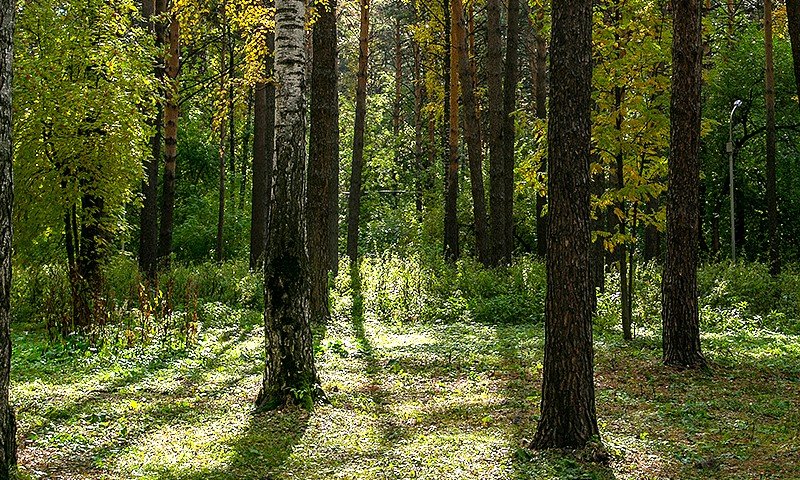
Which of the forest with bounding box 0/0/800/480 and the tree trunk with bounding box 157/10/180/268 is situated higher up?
the tree trunk with bounding box 157/10/180/268

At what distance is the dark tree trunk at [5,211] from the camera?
483 cm

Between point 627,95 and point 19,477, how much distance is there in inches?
377

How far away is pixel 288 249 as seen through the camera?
307 inches

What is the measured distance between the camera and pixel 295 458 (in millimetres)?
6344

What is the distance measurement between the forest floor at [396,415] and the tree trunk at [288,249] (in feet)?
1.14

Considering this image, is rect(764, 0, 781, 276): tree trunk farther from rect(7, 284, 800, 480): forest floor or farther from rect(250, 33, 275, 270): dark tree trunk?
rect(250, 33, 275, 270): dark tree trunk

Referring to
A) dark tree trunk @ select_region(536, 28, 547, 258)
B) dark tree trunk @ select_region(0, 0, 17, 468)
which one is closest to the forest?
dark tree trunk @ select_region(0, 0, 17, 468)

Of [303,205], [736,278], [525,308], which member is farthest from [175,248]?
[303,205]

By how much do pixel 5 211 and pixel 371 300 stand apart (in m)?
11.3

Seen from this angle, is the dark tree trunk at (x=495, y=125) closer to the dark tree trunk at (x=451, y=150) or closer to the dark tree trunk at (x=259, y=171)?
the dark tree trunk at (x=451, y=150)

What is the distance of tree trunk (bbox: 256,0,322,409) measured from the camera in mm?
7805

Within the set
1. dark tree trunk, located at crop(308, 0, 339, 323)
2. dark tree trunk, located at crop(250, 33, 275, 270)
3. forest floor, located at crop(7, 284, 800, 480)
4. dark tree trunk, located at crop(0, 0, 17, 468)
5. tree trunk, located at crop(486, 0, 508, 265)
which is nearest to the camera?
dark tree trunk, located at crop(0, 0, 17, 468)

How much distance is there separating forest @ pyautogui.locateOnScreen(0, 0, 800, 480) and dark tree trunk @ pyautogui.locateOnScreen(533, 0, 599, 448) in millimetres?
19

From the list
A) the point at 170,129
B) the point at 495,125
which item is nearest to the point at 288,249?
the point at 170,129
